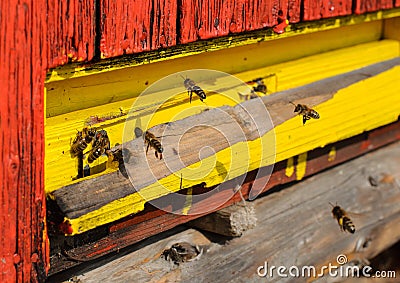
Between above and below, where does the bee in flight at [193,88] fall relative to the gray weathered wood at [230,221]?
above

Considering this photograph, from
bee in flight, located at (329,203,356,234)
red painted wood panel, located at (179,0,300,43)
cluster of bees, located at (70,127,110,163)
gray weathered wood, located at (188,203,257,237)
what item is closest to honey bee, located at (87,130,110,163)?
cluster of bees, located at (70,127,110,163)

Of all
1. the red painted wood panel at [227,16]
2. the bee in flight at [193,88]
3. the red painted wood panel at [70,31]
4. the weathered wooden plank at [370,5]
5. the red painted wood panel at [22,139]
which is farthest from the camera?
the weathered wooden plank at [370,5]

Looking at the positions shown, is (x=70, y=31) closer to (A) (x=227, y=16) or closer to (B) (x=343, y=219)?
(A) (x=227, y=16)

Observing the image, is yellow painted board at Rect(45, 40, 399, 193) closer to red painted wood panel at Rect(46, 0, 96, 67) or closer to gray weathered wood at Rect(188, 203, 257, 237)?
red painted wood panel at Rect(46, 0, 96, 67)

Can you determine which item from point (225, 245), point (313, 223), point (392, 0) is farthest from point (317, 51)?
point (225, 245)

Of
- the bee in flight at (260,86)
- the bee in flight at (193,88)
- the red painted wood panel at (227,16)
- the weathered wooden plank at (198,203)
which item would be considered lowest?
the weathered wooden plank at (198,203)

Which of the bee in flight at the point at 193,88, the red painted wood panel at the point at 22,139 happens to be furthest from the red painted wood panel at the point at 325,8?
the red painted wood panel at the point at 22,139

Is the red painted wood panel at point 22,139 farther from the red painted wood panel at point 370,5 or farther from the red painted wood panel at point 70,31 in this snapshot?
the red painted wood panel at point 370,5
